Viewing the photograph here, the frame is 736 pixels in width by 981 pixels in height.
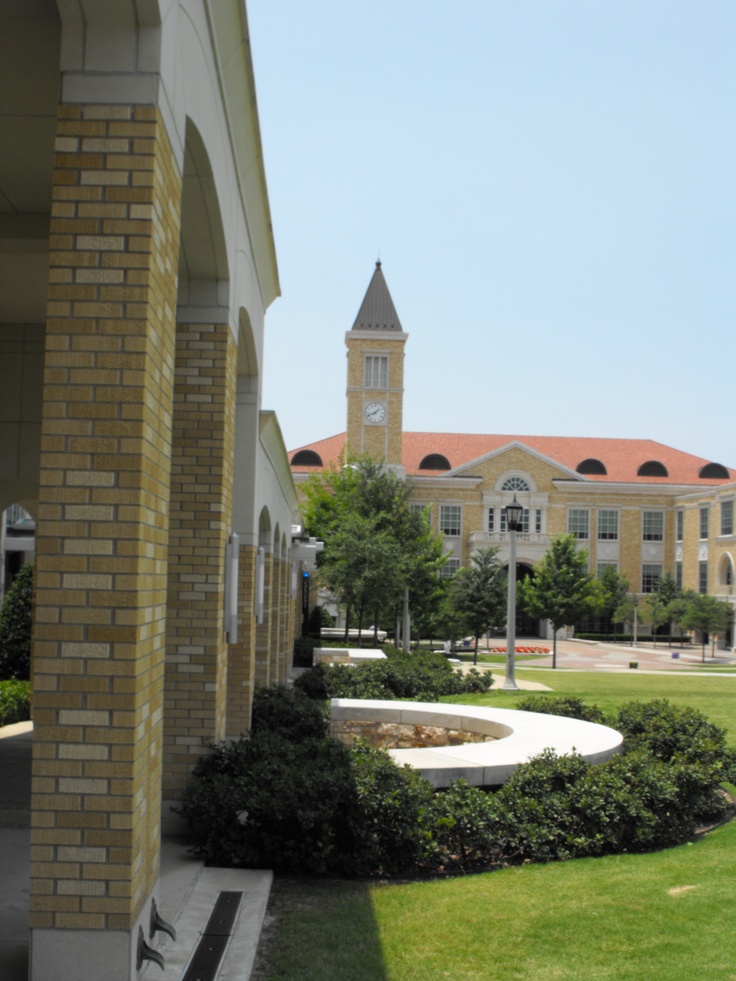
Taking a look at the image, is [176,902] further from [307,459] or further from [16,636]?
[307,459]

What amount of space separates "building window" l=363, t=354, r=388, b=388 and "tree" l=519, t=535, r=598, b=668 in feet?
76.1

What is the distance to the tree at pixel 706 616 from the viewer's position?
169 feet

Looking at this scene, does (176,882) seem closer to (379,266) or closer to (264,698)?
(264,698)

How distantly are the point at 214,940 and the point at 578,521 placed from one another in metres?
64.2

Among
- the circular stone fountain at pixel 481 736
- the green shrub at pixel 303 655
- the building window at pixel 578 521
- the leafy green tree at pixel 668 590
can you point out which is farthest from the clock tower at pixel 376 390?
the circular stone fountain at pixel 481 736

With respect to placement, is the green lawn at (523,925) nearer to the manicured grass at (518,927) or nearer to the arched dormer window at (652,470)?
the manicured grass at (518,927)

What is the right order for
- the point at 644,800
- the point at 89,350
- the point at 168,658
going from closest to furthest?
the point at 89,350, the point at 168,658, the point at 644,800

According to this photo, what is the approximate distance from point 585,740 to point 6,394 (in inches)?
286

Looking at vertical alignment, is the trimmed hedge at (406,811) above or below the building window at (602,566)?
below

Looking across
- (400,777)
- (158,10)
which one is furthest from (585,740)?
(158,10)

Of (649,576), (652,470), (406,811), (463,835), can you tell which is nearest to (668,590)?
(649,576)

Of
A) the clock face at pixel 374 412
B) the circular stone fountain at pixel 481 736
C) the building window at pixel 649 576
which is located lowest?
the circular stone fountain at pixel 481 736

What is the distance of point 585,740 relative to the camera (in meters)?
10.3

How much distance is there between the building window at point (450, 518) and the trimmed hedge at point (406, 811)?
56953 mm
